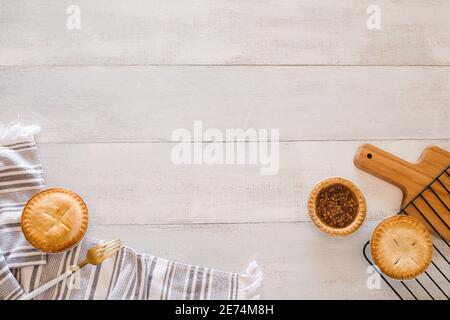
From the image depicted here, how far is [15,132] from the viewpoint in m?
1.18

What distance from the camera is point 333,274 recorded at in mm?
1165

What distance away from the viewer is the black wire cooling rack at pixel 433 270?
3.80 feet

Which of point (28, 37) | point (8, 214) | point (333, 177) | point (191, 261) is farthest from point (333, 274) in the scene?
point (28, 37)

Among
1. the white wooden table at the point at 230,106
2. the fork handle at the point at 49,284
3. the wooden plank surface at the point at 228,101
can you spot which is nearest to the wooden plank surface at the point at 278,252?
the white wooden table at the point at 230,106

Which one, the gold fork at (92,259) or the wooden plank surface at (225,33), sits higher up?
the wooden plank surface at (225,33)

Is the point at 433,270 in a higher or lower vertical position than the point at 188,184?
lower

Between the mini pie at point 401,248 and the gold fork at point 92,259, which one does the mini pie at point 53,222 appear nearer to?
the gold fork at point 92,259

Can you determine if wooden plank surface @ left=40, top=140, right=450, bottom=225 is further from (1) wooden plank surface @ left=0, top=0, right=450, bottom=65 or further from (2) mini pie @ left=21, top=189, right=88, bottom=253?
(1) wooden plank surface @ left=0, top=0, right=450, bottom=65

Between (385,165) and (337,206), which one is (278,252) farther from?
(385,165)

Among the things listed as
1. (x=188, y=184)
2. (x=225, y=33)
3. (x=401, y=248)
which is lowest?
(x=401, y=248)

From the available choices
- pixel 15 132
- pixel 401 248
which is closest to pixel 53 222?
pixel 15 132

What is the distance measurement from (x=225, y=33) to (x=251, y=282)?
658mm

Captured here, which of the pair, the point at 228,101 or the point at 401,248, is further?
the point at 228,101

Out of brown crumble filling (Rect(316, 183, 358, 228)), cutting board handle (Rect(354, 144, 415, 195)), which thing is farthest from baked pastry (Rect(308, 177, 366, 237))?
cutting board handle (Rect(354, 144, 415, 195))
